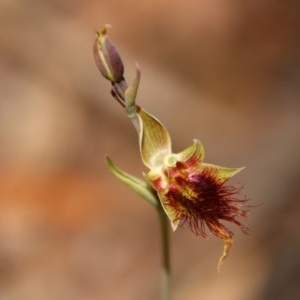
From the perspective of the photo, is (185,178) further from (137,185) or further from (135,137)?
(135,137)

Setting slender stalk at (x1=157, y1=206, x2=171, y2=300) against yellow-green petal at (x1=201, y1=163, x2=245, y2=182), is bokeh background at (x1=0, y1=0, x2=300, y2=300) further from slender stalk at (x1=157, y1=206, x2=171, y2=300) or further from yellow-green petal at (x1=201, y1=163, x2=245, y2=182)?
yellow-green petal at (x1=201, y1=163, x2=245, y2=182)

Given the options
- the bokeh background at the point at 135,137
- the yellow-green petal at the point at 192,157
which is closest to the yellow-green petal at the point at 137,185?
the yellow-green petal at the point at 192,157

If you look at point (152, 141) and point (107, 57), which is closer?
point (107, 57)

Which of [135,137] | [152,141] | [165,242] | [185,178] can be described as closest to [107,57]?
[152,141]

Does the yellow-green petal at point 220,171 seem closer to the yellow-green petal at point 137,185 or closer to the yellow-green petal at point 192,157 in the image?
the yellow-green petal at point 192,157

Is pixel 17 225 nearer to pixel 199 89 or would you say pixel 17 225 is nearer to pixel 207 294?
pixel 207 294

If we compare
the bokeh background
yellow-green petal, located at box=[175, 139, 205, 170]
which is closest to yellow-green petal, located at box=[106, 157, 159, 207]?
yellow-green petal, located at box=[175, 139, 205, 170]
